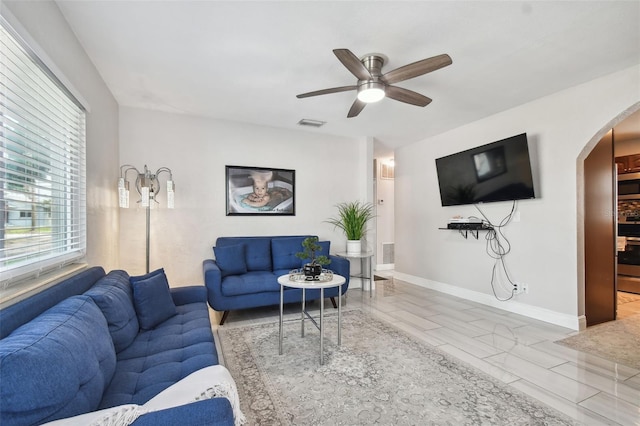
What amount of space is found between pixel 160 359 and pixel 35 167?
1.34 m

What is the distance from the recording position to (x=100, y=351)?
4.38ft

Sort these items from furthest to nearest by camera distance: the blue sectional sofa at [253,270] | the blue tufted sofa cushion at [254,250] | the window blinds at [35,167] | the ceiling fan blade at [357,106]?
1. the blue tufted sofa cushion at [254,250]
2. the blue sectional sofa at [253,270]
3. the ceiling fan blade at [357,106]
4. the window blinds at [35,167]

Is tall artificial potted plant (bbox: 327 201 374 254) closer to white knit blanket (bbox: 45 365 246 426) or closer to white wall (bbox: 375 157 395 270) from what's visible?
white wall (bbox: 375 157 395 270)

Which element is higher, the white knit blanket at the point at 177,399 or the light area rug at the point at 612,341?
the white knit blanket at the point at 177,399

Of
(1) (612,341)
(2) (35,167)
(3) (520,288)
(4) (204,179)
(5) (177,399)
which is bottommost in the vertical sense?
(1) (612,341)

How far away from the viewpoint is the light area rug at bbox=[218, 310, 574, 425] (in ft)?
5.84

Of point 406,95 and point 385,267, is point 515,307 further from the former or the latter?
point 385,267

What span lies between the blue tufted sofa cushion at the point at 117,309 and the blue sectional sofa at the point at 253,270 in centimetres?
135

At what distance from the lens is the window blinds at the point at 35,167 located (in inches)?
58.1

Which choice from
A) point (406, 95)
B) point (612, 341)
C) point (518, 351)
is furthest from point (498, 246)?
point (406, 95)

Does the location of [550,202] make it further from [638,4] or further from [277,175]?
[277,175]

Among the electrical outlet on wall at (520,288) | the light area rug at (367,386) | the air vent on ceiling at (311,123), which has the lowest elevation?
the light area rug at (367,386)

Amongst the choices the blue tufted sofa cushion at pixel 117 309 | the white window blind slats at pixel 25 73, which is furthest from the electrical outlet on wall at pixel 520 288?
the white window blind slats at pixel 25 73

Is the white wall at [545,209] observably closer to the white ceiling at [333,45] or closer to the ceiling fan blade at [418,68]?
the white ceiling at [333,45]
